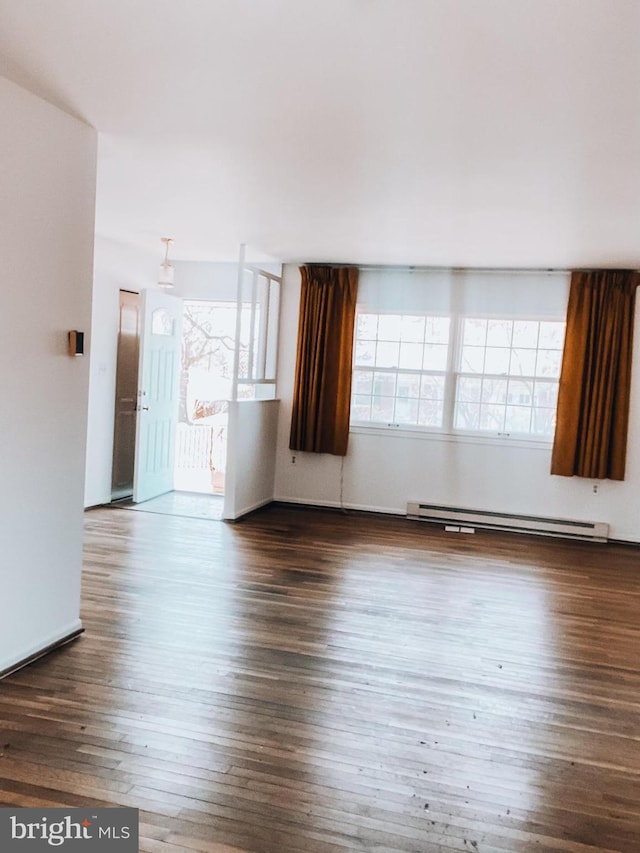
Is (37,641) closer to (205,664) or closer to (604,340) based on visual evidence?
(205,664)

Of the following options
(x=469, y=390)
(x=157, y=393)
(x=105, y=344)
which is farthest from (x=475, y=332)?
(x=105, y=344)

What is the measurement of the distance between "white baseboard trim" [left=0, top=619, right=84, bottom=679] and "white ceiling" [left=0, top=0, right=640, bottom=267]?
2.38 metres

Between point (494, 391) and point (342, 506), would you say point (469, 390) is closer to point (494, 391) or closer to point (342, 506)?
point (494, 391)

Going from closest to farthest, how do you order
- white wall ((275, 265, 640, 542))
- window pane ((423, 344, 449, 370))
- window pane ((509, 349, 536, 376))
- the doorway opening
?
white wall ((275, 265, 640, 542)), window pane ((509, 349, 536, 376)), window pane ((423, 344, 449, 370)), the doorway opening

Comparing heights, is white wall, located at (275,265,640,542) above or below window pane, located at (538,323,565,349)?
below

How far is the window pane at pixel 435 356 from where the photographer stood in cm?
668

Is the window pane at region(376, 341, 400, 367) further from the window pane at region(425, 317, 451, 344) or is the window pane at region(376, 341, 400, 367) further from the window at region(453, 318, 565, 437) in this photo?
the window at region(453, 318, 565, 437)

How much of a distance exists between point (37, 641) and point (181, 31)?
2.56m

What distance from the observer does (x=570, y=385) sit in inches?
241

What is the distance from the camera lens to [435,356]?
6707 mm

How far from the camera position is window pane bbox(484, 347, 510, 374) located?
21.4 feet

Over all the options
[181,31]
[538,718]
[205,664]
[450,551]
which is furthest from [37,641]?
[450,551]

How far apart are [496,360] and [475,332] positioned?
34 cm

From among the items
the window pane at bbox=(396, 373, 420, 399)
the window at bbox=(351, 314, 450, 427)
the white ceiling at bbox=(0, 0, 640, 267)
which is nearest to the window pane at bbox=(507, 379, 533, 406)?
the window at bbox=(351, 314, 450, 427)
